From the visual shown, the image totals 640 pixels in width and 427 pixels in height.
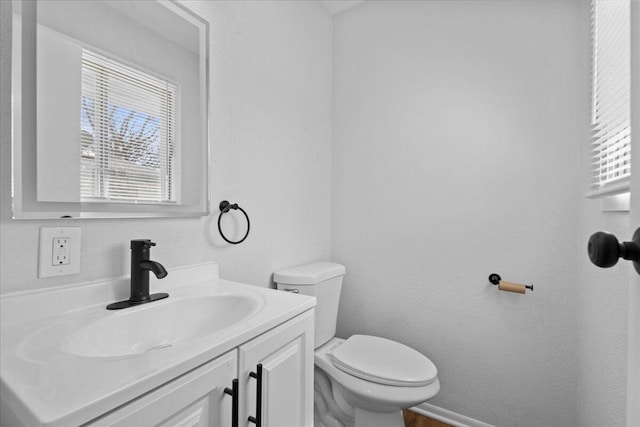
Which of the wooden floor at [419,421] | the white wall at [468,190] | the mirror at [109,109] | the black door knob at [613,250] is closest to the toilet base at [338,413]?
the wooden floor at [419,421]

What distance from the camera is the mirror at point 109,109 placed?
790 mm

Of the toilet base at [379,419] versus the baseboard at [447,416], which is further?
the baseboard at [447,416]

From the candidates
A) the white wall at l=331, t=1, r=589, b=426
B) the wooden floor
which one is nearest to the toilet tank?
the white wall at l=331, t=1, r=589, b=426

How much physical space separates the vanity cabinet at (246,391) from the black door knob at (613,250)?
68cm

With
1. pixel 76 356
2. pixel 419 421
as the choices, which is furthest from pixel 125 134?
pixel 419 421

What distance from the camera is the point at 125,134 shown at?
98 centimetres

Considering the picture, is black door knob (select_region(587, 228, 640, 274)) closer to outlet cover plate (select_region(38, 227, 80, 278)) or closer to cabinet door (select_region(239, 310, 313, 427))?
cabinet door (select_region(239, 310, 313, 427))

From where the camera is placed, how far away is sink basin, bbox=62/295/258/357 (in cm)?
73

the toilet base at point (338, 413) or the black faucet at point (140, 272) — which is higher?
the black faucet at point (140, 272)

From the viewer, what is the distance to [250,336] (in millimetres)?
731

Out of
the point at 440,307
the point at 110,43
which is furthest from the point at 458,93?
the point at 110,43

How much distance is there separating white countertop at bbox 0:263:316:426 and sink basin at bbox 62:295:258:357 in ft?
0.08

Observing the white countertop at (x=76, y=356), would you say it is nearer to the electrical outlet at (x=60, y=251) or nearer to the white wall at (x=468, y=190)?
the electrical outlet at (x=60, y=251)

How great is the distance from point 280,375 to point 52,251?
27.3 inches
